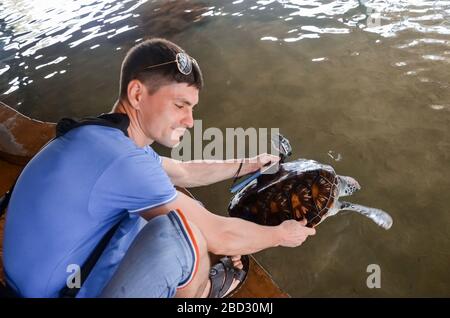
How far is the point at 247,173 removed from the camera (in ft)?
6.61

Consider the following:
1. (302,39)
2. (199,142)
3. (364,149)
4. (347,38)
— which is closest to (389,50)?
(347,38)

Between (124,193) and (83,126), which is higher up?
(83,126)

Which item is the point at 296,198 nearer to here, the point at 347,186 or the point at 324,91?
the point at 347,186

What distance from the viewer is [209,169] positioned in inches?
80.0

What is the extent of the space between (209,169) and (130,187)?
101cm

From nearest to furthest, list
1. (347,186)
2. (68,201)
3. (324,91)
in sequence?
(68,201), (347,186), (324,91)

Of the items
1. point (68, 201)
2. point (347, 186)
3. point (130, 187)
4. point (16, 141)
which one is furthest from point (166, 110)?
point (16, 141)

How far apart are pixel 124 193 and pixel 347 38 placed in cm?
356

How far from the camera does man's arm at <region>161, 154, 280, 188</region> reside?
1.97m

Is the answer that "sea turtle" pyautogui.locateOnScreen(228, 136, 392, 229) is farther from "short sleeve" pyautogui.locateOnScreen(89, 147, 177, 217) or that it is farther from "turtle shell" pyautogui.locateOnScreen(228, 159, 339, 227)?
"short sleeve" pyautogui.locateOnScreen(89, 147, 177, 217)

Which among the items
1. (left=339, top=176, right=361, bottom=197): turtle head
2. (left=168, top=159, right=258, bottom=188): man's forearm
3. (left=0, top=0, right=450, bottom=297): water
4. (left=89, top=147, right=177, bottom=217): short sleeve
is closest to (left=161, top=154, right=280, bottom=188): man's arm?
(left=168, top=159, right=258, bottom=188): man's forearm

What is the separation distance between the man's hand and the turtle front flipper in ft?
1.39

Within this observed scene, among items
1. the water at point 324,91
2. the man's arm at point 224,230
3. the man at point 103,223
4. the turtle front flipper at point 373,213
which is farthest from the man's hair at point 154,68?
the turtle front flipper at point 373,213
